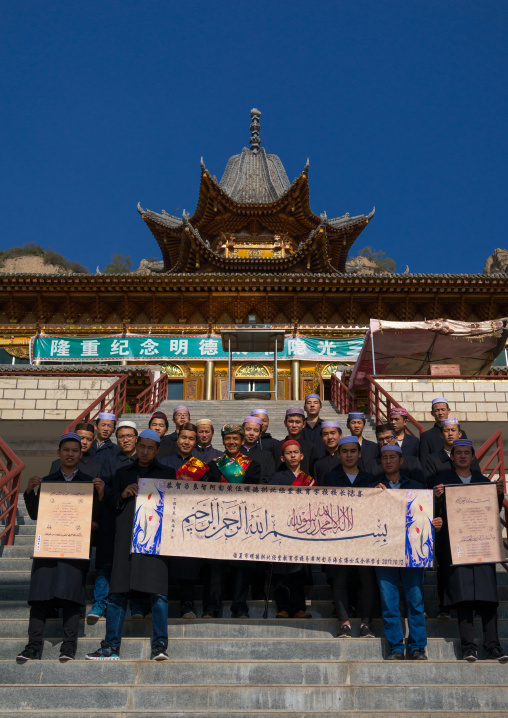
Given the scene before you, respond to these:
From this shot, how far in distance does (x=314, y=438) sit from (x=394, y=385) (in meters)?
5.35

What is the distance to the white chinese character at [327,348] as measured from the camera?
1970 centimetres

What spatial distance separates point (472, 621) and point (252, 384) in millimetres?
14610

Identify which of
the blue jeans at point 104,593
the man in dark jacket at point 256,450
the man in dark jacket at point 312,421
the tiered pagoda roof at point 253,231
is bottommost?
the blue jeans at point 104,593

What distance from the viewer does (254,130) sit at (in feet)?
113

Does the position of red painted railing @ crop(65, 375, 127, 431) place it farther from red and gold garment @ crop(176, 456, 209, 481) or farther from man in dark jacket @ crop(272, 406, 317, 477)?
red and gold garment @ crop(176, 456, 209, 481)

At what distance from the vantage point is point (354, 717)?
4570 millimetres

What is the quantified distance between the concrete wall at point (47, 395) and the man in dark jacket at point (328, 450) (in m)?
7.18

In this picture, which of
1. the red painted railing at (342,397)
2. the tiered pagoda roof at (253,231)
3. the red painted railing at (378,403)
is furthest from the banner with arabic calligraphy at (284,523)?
the tiered pagoda roof at (253,231)

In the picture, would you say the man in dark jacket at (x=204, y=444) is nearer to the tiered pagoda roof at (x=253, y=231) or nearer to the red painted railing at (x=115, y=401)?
the red painted railing at (x=115, y=401)

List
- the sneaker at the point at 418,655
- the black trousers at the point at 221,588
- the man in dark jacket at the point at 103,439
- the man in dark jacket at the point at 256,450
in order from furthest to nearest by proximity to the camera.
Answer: the man in dark jacket at the point at 103,439, the man in dark jacket at the point at 256,450, the black trousers at the point at 221,588, the sneaker at the point at 418,655

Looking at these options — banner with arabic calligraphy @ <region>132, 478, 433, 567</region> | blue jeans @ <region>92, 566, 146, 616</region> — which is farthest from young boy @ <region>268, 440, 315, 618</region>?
blue jeans @ <region>92, 566, 146, 616</region>

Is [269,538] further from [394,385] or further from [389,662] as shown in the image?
[394,385]

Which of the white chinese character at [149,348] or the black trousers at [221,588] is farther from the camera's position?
the white chinese character at [149,348]

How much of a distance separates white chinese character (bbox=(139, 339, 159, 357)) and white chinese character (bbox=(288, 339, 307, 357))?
395 cm
